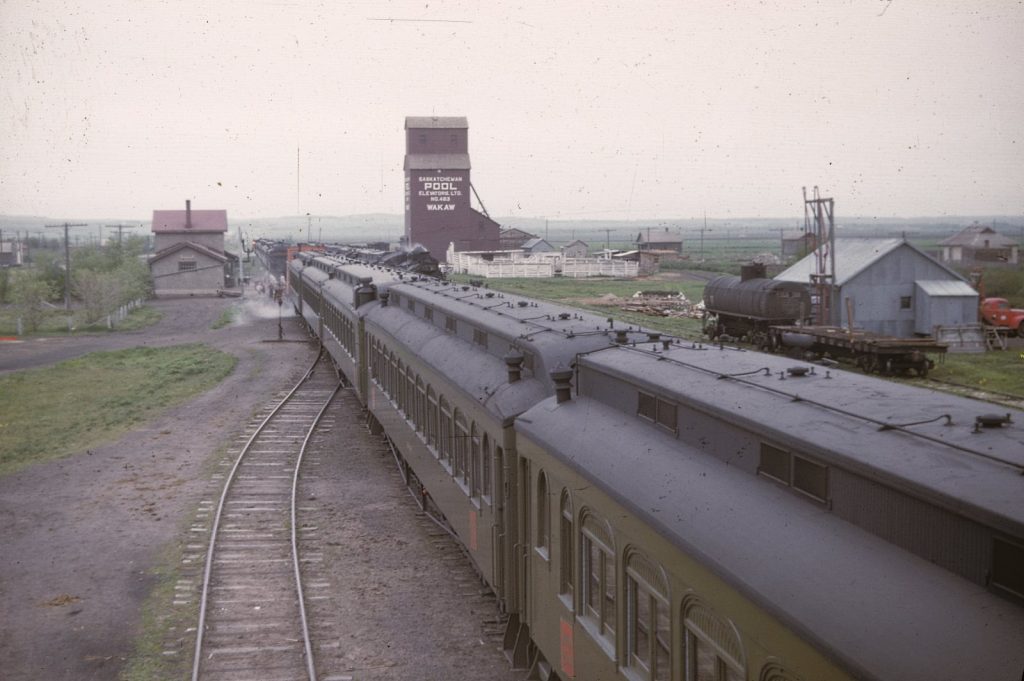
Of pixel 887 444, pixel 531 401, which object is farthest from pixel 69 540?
pixel 887 444

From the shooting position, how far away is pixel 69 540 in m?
18.0

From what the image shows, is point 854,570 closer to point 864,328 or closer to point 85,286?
point 864,328

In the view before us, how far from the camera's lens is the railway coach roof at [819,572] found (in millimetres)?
4137

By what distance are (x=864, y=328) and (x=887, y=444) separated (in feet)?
119

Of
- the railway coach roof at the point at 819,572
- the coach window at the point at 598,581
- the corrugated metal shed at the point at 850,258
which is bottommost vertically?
the coach window at the point at 598,581

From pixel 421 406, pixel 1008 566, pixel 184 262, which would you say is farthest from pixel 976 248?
pixel 184 262

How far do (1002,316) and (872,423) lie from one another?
39.2 meters

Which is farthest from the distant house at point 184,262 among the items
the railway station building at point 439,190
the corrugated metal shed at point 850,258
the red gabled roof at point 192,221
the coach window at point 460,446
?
the coach window at point 460,446

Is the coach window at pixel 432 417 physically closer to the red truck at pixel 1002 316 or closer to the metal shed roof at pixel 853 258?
the metal shed roof at pixel 853 258

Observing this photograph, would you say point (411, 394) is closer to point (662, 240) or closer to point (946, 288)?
point (946, 288)

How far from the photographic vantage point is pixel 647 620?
22.6 ft

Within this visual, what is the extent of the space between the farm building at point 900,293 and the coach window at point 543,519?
32458 mm

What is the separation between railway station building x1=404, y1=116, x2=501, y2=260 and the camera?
3593 inches

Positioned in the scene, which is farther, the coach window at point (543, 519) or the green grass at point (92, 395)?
the green grass at point (92, 395)
